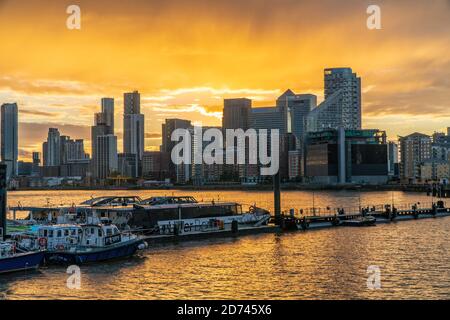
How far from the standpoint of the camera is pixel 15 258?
1257 inches

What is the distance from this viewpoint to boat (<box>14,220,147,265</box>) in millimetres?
35775

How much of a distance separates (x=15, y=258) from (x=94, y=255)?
228 inches

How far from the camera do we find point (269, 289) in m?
28.9

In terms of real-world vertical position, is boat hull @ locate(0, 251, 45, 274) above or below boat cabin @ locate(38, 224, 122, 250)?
below

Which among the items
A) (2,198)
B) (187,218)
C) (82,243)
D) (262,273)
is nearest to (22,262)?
(2,198)

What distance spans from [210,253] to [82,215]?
52.9 feet

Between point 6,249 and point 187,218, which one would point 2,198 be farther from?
point 187,218

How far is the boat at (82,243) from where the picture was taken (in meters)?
35.8

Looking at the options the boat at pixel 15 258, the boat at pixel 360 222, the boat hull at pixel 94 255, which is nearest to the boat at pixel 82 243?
the boat hull at pixel 94 255

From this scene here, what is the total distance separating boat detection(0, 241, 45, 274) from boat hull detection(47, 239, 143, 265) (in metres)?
2.06

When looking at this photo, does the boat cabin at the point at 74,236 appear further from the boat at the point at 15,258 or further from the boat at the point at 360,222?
the boat at the point at 360,222

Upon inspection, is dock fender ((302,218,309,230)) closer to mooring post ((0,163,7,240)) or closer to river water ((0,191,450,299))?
river water ((0,191,450,299))

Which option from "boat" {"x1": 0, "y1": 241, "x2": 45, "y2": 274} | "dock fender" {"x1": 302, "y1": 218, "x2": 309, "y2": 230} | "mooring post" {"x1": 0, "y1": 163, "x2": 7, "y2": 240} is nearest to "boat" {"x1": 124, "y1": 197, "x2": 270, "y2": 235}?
"dock fender" {"x1": 302, "y1": 218, "x2": 309, "y2": 230}
